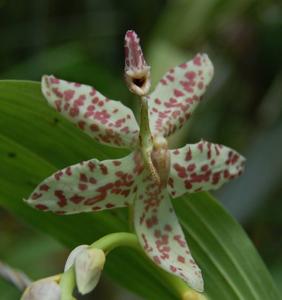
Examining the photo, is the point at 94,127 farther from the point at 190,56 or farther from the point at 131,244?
the point at 190,56

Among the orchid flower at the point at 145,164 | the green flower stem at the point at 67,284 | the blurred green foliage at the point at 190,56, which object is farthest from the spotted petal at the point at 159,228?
the blurred green foliage at the point at 190,56

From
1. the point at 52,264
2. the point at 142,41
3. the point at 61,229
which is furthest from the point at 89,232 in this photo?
the point at 142,41

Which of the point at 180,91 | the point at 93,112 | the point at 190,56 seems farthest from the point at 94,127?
the point at 190,56

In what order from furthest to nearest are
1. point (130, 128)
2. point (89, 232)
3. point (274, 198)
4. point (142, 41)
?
point (142, 41), point (274, 198), point (89, 232), point (130, 128)

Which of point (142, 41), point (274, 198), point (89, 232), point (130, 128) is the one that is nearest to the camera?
point (130, 128)

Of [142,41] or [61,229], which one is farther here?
[142,41]

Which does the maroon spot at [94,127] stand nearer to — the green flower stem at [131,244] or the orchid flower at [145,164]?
the orchid flower at [145,164]

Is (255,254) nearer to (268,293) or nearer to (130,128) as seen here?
(268,293)
